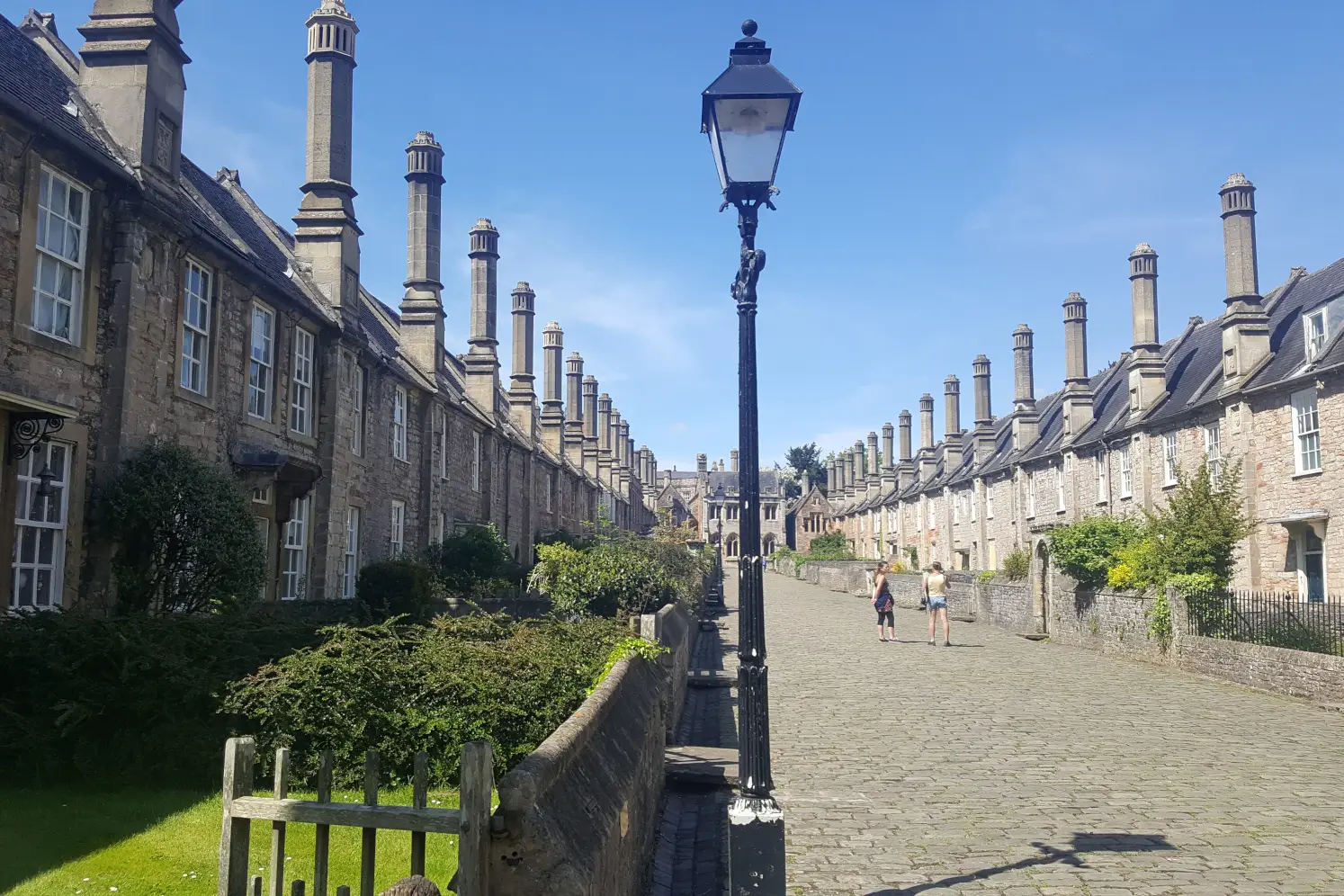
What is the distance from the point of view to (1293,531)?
1053 inches

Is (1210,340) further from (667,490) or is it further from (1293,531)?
(667,490)

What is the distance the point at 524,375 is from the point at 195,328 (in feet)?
83.7

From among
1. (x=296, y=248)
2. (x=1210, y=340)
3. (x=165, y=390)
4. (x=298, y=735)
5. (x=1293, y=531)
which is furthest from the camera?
(x=1210, y=340)

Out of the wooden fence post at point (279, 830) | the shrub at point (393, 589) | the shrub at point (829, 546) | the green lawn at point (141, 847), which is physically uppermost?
the shrub at point (829, 546)

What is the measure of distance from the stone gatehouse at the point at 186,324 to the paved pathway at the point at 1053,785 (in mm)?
8335

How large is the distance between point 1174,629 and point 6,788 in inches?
765

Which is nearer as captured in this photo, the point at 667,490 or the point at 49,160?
the point at 49,160

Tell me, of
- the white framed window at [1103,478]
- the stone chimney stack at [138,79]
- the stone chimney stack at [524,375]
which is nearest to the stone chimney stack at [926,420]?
the white framed window at [1103,478]

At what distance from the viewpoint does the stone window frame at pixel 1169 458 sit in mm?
32938

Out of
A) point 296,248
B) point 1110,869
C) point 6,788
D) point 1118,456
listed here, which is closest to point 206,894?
point 6,788

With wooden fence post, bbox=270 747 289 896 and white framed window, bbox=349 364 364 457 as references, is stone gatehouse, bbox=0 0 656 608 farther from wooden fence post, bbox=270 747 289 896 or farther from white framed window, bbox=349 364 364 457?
wooden fence post, bbox=270 747 289 896

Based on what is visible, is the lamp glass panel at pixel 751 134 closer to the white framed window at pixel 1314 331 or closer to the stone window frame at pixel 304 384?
the stone window frame at pixel 304 384

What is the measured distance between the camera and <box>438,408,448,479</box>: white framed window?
89.2 ft

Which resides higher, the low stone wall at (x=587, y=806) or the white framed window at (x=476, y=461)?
the white framed window at (x=476, y=461)
